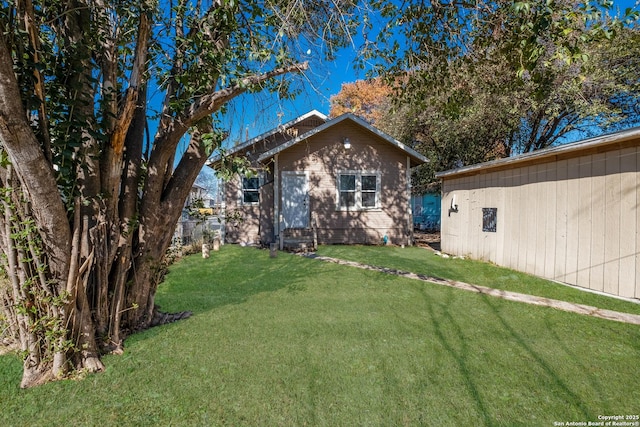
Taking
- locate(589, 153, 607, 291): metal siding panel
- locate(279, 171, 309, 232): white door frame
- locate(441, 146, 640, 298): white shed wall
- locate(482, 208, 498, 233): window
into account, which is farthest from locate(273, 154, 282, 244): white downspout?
locate(589, 153, 607, 291): metal siding panel

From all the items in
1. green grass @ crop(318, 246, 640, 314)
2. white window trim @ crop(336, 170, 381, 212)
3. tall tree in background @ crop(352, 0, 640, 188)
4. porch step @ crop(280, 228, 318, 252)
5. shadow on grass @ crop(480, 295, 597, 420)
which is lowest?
green grass @ crop(318, 246, 640, 314)

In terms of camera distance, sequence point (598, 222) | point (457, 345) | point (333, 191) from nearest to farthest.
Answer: point (457, 345) < point (598, 222) < point (333, 191)

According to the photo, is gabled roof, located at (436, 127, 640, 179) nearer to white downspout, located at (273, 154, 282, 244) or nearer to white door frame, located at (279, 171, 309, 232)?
white door frame, located at (279, 171, 309, 232)

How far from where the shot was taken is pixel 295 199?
11148 millimetres

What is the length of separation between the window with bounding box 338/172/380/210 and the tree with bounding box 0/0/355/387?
7.85 meters

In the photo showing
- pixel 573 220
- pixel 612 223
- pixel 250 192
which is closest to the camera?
pixel 612 223

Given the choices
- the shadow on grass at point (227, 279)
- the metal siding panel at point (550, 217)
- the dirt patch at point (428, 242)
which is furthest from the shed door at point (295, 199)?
the metal siding panel at point (550, 217)

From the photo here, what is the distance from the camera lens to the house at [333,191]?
11078 mm

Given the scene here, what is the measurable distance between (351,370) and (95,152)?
2875mm

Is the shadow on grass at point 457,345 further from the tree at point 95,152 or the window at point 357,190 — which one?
the window at point 357,190

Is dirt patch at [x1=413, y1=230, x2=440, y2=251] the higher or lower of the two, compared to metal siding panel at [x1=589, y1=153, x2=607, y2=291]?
lower

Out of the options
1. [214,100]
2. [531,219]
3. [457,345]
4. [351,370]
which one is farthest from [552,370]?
[531,219]

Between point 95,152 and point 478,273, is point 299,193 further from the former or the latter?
point 95,152

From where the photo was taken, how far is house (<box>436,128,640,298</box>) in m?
4.89
